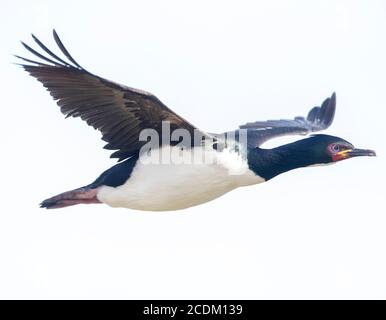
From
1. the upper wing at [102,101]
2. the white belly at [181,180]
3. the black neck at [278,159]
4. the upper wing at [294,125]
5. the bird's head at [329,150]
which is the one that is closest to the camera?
the upper wing at [102,101]

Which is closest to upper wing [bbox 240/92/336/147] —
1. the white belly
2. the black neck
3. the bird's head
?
the black neck

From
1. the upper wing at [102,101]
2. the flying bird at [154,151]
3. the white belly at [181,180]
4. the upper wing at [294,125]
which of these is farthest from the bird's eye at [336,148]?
the upper wing at [102,101]

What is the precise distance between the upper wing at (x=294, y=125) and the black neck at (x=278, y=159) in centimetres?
60

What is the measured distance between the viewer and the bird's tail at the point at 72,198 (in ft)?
38.0

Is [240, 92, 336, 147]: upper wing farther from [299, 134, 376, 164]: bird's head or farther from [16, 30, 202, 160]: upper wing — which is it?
[16, 30, 202, 160]: upper wing

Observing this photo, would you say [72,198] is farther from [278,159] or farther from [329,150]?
[329,150]

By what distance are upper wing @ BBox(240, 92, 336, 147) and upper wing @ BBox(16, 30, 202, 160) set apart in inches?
65.2

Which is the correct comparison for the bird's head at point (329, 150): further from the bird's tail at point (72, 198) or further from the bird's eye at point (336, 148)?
the bird's tail at point (72, 198)

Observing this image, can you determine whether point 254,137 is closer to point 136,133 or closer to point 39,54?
point 136,133

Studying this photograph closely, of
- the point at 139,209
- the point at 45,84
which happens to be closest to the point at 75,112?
the point at 45,84

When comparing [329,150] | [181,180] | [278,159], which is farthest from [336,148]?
[181,180]

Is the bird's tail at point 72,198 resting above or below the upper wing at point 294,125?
below

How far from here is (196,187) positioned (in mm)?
11242

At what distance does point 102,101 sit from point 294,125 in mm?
3585
